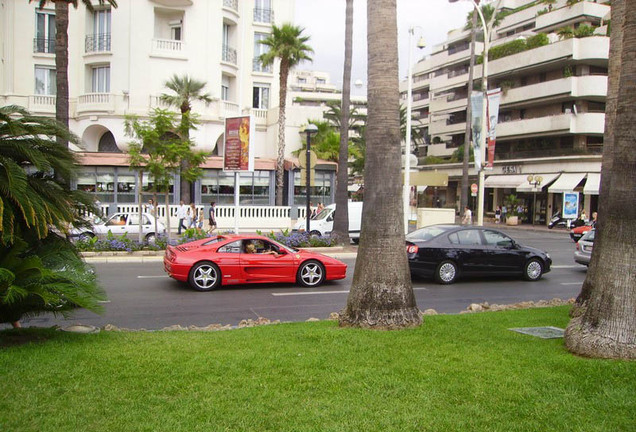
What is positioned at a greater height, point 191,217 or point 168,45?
point 168,45

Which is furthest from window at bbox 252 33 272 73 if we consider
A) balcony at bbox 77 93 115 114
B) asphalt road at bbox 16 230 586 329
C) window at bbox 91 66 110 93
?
asphalt road at bbox 16 230 586 329

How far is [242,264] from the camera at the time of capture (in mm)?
12859

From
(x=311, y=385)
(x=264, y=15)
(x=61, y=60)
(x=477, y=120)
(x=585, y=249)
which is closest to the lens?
(x=311, y=385)

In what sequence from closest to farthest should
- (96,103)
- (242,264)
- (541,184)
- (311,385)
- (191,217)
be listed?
(311,385) < (242,264) < (191,217) < (96,103) < (541,184)

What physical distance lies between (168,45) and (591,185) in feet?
104

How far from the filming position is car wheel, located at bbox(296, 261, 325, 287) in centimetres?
1349

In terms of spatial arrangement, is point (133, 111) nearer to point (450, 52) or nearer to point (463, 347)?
point (463, 347)

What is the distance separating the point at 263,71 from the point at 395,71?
3441 centimetres

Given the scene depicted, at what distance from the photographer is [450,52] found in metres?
66.9

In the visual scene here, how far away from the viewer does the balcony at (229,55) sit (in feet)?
122

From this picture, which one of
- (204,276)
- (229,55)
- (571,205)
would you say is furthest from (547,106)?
(204,276)

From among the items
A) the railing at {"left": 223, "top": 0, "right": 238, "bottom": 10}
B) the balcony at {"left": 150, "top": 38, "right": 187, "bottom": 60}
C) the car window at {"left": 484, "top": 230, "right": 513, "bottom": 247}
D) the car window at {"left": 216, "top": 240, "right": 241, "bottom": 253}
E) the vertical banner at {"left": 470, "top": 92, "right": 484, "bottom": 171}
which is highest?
the railing at {"left": 223, "top": 0, "right": 238, "bottom": 10}

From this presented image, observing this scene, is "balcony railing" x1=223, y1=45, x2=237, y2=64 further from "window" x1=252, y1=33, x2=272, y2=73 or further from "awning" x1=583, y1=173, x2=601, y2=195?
"awning" x1=583, y1=173, x2=601, y2=195

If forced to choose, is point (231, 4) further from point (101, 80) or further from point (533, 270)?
point (533, 270)
